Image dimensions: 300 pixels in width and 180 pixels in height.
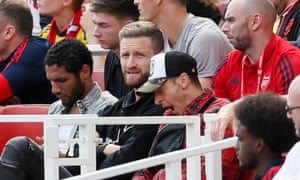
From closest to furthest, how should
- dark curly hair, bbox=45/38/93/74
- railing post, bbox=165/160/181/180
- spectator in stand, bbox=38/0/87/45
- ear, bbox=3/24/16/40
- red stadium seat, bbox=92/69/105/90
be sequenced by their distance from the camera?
railing post, bbox=165/160/181/180 → dark curly hair, bbox=45/38/93/74 → red stadium seat, bbox=92/69/105/90 → ear, bbox=3/24/16/40 → spectator in stand, bbox=38/0/87/45

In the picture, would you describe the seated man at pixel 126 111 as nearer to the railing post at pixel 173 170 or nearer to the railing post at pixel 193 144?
the railing post at pixel 193 144

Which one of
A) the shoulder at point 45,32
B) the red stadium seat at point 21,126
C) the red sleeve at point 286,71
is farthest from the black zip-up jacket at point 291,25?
the shoulder at point 45,32

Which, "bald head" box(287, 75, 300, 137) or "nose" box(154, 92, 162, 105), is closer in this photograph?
"bald head" box(287, 75, 300, 137)

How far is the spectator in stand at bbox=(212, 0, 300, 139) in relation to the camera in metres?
6.81

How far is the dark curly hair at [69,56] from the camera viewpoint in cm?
796

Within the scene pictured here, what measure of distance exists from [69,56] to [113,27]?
62 cm

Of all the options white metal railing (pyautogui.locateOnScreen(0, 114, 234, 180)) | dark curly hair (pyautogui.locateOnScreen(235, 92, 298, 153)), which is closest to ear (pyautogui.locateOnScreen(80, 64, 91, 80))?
white metal railing (pyautogui.locateOnScreen(0, 114, 234, 180))

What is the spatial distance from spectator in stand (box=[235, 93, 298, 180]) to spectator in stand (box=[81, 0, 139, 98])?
2758 millimetres

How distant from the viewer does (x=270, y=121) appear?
18.4 ft

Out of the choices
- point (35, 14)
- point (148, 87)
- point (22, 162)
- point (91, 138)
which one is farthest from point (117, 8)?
point (35, 14)

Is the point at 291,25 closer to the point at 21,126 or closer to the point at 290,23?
the point at 290,23

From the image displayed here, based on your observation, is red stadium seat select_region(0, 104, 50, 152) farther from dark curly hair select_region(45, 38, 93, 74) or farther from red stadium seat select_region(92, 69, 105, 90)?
red stadium seat select_region(92, 69, 105, 90)

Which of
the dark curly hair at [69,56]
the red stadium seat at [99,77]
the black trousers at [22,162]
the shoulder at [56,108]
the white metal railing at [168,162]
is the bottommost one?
the red stadium seat at [99,77]

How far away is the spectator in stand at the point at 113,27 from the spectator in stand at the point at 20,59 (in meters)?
0.58
